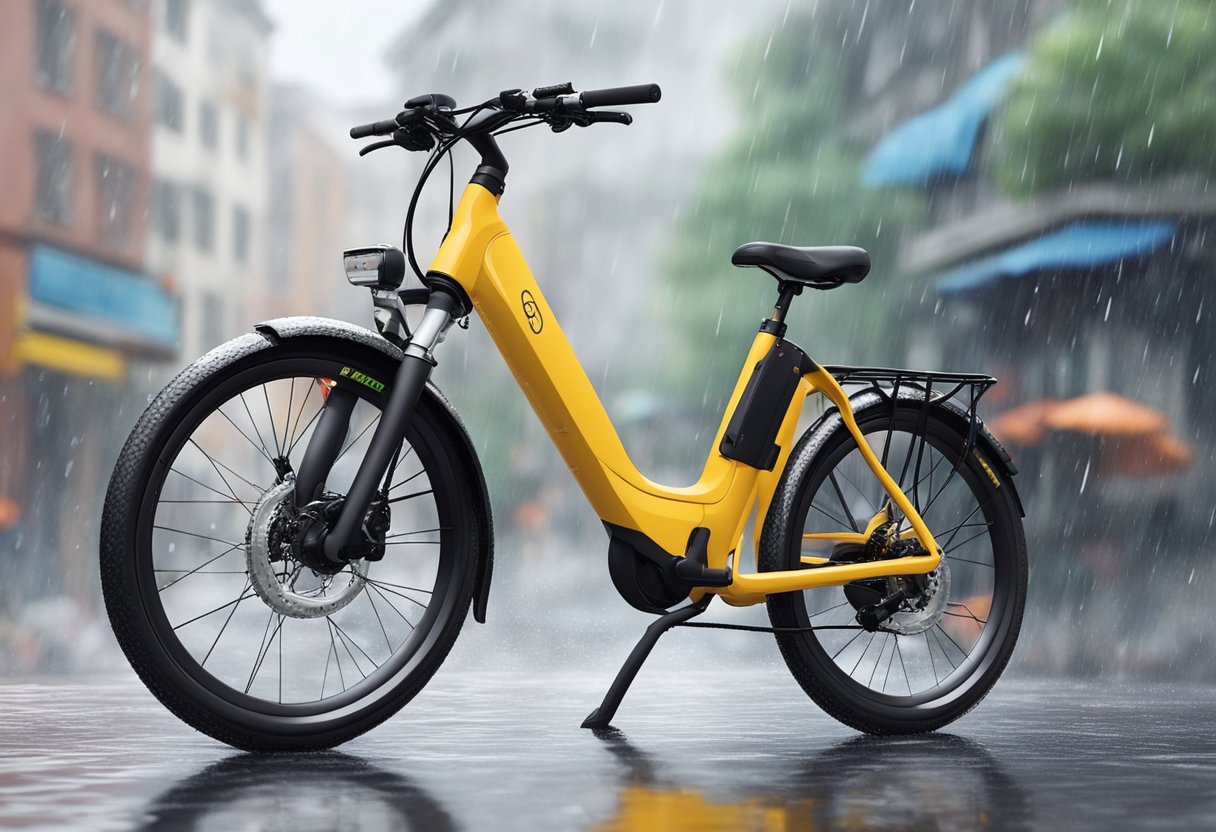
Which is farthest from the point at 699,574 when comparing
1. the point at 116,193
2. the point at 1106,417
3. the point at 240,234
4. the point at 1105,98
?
the point at 116,193

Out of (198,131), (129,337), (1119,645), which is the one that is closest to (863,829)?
(1119,645)

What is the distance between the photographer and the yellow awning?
28.6 feet

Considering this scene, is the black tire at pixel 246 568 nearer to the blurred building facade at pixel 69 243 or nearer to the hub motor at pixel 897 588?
the hub motor at pixel 897 588

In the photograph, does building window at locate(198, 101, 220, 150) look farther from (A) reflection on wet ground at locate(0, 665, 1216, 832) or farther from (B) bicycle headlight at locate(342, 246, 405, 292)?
(B) bicycle headlight at locate(342, 246, 405, 292)

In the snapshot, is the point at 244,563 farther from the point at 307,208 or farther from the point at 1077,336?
the point at 307,208

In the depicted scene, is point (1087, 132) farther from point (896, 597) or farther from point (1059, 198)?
point (896, 597)

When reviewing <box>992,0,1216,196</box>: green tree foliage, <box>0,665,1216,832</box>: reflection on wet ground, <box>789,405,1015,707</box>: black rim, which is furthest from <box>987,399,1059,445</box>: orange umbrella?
<box>789,405,1015,707</box>: black rim

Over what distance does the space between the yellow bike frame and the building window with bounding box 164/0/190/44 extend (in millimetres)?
6756

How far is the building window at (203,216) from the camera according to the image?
924cm

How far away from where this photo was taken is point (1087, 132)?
8.23m

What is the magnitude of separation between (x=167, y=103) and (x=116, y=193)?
74 cm

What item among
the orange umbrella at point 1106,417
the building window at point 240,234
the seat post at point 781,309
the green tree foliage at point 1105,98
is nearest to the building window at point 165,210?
the building window at point 240,234

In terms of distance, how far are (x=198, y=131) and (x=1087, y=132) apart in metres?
5.58

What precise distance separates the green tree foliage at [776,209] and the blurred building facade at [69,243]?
344 cm
